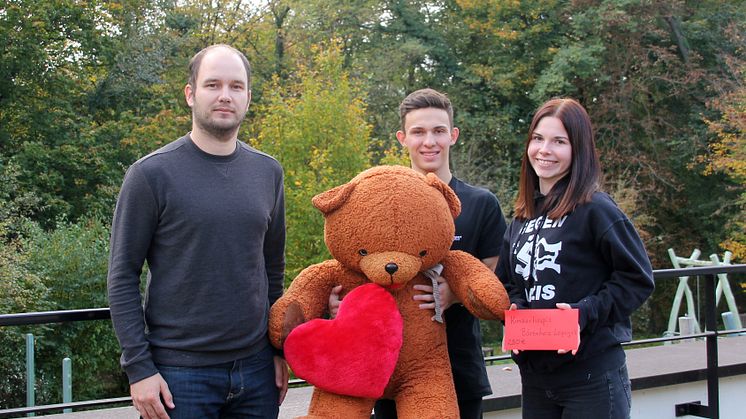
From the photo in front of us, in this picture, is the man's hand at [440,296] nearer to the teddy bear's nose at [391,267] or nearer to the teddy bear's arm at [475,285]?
the teddy bear's arm at [475,285]

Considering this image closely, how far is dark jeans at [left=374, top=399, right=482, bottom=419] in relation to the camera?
2.72 m

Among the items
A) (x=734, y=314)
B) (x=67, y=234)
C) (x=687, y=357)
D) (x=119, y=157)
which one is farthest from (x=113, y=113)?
(x=687, y=357)

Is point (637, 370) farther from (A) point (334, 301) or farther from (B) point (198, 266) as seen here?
(B) point (198, 266)

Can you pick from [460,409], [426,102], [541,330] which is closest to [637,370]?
[460,409]

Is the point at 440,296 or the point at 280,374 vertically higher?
the point at 440,296

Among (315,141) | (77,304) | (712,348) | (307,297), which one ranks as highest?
(315,141)

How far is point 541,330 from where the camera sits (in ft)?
7.88

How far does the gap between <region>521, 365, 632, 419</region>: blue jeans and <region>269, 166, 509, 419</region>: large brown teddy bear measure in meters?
0.33

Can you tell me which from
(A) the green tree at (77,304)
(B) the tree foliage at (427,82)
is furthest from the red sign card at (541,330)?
(B) the tree foliage at (427,82)

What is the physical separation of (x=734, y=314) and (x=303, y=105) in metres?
7.06

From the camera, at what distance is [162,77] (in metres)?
17.8

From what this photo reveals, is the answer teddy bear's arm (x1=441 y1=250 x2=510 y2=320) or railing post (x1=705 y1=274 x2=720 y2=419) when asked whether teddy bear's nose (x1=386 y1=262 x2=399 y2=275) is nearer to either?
teddy bear's arm (x1=441 y1=250 x2=510 y2=320)

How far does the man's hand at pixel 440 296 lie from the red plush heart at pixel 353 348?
0.50 ft

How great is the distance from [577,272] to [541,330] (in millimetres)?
234
